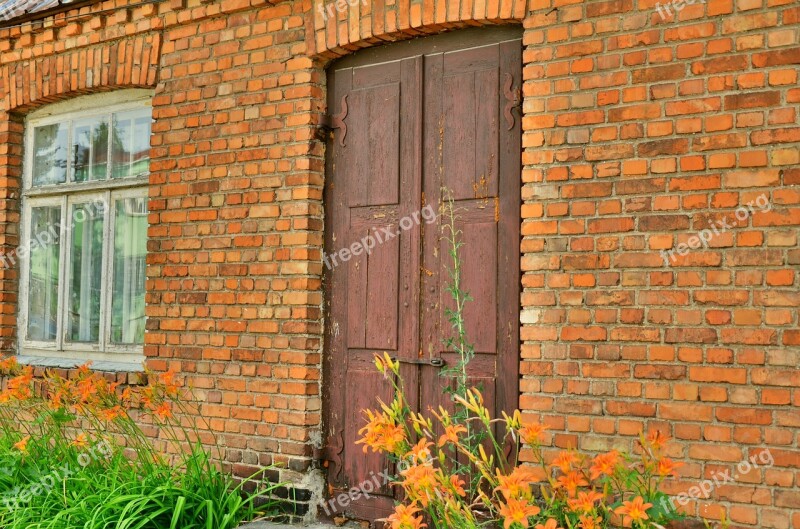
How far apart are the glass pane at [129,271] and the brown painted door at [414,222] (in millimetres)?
1711

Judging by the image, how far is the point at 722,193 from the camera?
Answer: 11.9 ft

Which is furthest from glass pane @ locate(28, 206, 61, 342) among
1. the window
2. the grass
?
the grass

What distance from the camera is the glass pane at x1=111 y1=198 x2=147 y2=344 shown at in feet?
19.6

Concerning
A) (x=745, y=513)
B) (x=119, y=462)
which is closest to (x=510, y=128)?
(x=745, y=513)

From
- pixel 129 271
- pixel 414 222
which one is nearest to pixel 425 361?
pixel 414 222

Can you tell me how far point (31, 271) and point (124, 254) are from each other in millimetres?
1123

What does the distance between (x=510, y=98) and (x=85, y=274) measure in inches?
144

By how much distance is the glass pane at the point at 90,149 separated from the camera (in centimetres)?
626

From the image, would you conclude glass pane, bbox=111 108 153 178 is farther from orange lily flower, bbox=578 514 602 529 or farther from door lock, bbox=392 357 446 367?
orange lily flower, bbox=578 514 602 529

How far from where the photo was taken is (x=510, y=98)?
4352 millimetres

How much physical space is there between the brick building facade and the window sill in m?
0.60

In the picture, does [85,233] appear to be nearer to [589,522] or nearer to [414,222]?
[414,222]

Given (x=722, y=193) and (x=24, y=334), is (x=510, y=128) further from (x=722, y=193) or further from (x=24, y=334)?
(x=24, y=334)

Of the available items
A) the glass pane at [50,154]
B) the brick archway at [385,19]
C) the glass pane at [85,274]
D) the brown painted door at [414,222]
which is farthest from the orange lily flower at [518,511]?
the glass pane at [50,154]
